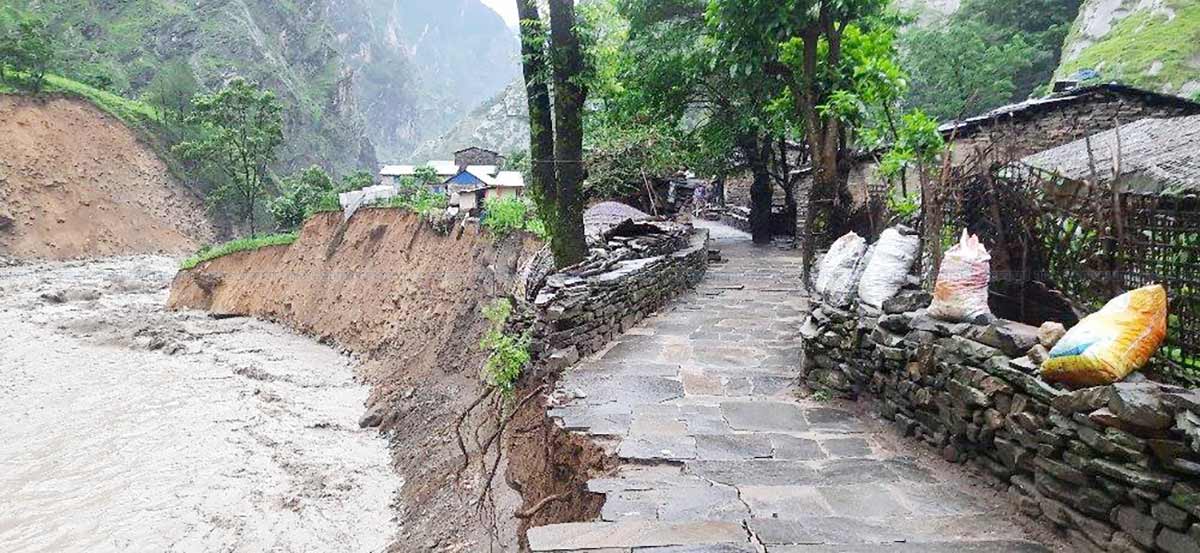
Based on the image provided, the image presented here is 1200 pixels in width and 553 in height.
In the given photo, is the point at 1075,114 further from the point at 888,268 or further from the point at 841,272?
the point at 888,268

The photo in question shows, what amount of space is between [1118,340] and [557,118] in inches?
249

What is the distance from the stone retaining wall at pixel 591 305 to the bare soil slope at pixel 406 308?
4.99 feet

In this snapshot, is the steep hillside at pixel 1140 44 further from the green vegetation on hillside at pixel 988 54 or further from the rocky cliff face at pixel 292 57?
the rocky cliff face at pixel 292 57

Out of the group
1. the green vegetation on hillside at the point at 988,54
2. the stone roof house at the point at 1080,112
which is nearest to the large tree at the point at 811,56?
the stone roof house at the point at 1080,112

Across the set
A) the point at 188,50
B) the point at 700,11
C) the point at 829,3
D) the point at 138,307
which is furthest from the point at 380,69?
the point at 829,3

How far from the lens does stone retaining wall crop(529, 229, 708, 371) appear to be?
685 cm

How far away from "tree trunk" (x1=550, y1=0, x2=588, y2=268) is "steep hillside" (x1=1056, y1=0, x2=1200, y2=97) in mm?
15667

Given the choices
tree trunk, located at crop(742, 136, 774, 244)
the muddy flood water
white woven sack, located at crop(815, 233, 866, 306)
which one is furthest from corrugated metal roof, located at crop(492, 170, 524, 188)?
white woven sack, located at crop(815, 233, 866, 306)

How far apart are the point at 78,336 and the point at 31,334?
1.54 m

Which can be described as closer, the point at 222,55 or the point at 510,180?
the point at 510,180

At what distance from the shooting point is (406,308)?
55.3ft

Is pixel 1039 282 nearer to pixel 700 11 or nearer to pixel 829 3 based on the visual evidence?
pixel 829 3

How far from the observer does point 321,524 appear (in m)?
8.34

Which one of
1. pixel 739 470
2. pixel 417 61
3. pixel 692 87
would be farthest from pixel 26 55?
pixel 417 61
